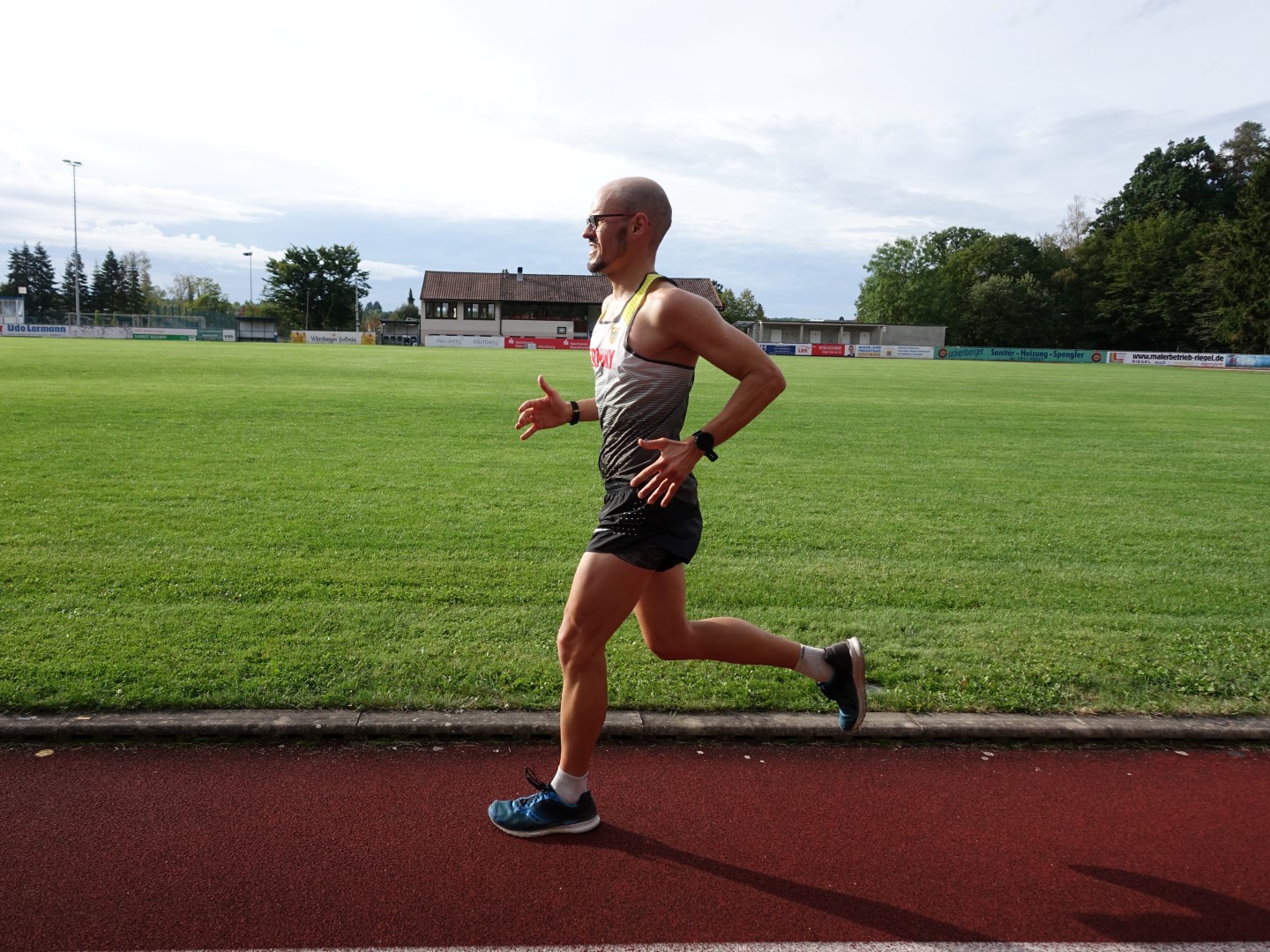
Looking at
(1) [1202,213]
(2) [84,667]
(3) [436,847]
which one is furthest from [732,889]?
(1) [1202,213]

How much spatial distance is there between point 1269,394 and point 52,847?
34.9 metres

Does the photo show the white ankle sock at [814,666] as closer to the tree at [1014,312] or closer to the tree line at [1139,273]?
the tree line at [1139,273]

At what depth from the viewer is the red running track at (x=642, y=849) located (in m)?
2.75

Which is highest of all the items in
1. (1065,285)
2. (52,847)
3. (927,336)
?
(1065,285)

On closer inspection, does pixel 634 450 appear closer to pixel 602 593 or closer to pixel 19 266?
pixel 602 593

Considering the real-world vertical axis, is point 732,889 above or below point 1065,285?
below

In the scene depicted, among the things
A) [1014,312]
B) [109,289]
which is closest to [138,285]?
[109,289]

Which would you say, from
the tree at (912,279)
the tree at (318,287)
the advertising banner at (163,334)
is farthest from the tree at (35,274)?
the tree at (912,279)

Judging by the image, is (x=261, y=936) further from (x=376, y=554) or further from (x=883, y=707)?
(x=376, y=554)

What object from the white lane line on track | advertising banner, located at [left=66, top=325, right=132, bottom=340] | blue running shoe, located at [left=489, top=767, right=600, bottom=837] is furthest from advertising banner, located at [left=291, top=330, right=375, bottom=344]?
the white lane line on track

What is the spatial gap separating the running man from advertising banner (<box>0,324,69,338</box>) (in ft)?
222

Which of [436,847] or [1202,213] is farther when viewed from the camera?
[1202,213]

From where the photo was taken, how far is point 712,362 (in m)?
2.90

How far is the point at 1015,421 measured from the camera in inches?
703
